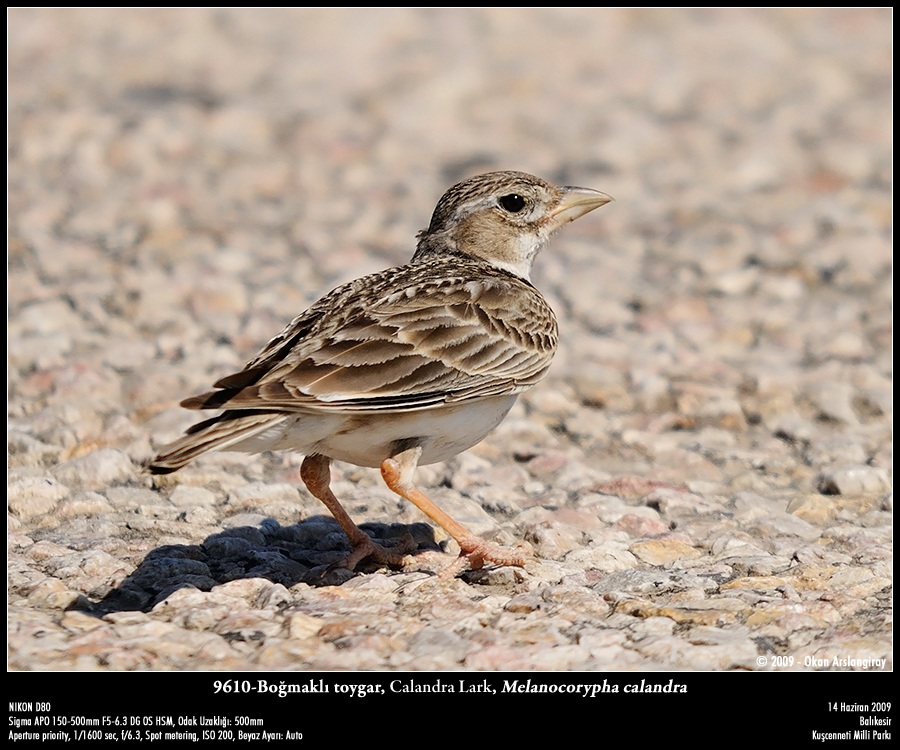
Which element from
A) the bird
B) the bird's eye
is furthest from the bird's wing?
the bird's eye

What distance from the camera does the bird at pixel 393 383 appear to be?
584cm

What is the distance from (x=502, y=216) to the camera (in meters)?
7.90

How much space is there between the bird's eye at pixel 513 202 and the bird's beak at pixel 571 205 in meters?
0.22

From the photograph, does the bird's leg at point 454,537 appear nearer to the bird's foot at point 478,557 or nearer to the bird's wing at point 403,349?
the bird's foot at point 478,557

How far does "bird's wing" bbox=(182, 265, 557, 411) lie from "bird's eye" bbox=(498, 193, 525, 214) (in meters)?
0.57

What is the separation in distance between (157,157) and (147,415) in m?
5.67

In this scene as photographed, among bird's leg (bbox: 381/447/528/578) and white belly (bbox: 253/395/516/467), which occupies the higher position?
white belly (bbox: 253/395/516/467)

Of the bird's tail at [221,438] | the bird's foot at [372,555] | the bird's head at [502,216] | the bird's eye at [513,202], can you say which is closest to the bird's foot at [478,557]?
the bird's foot at [372,555]

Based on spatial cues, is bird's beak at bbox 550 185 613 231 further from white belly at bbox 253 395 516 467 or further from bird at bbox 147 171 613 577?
white belly at bbox 253 395 516 467

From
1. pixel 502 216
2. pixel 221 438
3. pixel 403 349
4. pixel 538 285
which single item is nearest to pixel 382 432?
pixel 403 349

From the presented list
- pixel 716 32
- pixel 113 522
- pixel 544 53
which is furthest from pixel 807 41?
pixel 113 522

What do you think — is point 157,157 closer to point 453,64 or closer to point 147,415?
point 453,64

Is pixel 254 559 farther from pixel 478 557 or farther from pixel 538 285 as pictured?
pixel 538 285

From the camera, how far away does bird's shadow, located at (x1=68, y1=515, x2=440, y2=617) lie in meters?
6.04
